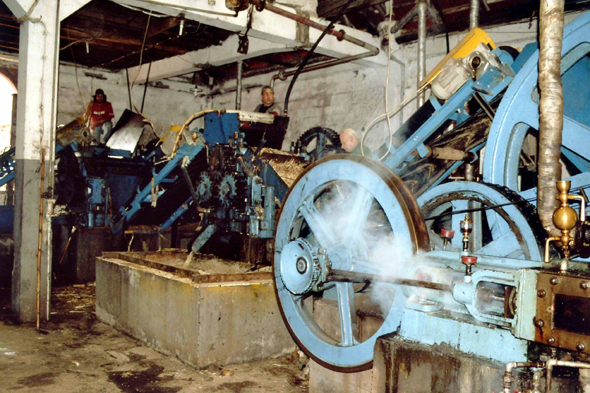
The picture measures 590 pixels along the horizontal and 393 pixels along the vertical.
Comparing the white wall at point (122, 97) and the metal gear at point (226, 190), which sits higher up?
the white wall at point (122, 97)

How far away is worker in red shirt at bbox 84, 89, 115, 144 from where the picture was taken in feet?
31.3

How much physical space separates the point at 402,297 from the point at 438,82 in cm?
199

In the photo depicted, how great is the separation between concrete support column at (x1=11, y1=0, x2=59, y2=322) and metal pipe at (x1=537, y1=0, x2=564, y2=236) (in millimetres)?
4609

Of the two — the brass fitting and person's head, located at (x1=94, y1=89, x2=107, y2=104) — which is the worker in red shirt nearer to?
person's head, located at (x1=94, y1=89, x2=107, y2=104)

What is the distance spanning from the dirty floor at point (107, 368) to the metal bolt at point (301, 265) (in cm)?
132

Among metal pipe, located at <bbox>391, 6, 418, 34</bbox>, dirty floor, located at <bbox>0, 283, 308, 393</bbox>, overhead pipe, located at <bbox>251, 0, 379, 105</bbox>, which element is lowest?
dirty floor, located at <bbox>0, 283, 308, 393</bbox>

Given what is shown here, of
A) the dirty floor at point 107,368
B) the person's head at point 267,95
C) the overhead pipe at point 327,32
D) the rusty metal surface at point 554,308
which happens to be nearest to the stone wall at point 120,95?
the person's head at point 267,95

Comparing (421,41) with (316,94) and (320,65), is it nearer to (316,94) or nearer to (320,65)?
(320,65)

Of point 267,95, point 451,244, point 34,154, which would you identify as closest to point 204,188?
point 34,154

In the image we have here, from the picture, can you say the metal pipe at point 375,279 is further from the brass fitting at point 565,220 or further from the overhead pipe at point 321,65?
the overhead pipe at point 321,65

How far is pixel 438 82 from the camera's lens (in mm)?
3803

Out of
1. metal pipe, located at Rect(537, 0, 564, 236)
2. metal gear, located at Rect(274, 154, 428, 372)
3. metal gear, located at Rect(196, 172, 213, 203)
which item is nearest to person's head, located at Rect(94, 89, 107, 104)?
metal gear, located at Rect(196, 172, 213, 203)

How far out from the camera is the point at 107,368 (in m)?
4.04

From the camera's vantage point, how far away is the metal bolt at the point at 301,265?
2.81m
